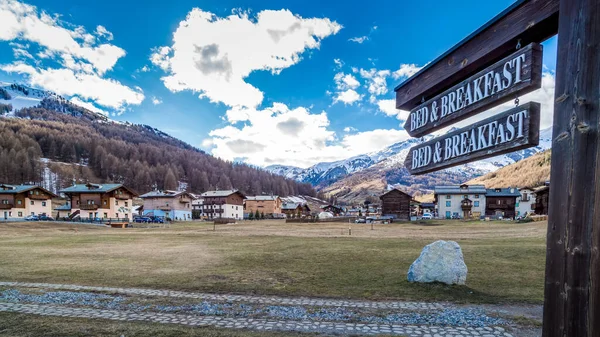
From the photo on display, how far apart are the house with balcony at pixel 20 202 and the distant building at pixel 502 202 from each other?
119315 millimetres

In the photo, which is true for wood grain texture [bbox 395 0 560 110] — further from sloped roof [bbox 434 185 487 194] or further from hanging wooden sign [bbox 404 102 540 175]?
sloped roof [bbox 434 185 487 194]

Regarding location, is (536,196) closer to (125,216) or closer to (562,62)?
(562,62)

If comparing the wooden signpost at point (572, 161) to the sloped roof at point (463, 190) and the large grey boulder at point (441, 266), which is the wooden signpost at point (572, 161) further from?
the sloped roof at point (463, 190)

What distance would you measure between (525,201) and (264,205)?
8674 centimetres

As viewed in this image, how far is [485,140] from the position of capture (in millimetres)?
4117

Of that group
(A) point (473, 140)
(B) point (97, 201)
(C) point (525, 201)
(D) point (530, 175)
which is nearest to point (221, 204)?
(B) point (97, 201)

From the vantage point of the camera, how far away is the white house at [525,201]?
9019 centimetres

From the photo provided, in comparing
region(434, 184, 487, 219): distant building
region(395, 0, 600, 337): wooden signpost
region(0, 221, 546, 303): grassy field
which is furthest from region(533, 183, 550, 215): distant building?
region(395, 0, 600, 337): wooden signpost

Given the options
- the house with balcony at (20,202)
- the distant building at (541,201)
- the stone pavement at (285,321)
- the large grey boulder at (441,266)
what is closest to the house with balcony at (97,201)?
the house with balcony at (20,202)

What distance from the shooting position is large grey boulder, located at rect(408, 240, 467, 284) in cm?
1371

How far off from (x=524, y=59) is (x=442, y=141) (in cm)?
161

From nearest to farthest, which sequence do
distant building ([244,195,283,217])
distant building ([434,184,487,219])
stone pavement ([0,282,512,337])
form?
1. stone pavement ([0,282,512,337])
2. distant building ([434,184,487,219])
3. distant building ([244,195,283,217])

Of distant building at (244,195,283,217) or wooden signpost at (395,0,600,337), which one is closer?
wooden signpost at (395,0,600,337)

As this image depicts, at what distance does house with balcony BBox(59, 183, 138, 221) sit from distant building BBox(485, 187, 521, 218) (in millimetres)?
97577
